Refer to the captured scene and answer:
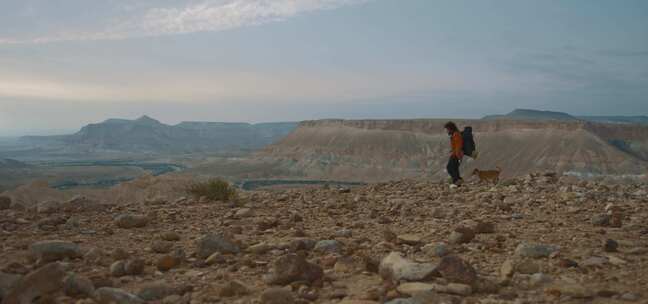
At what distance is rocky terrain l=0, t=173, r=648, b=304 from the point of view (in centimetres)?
371

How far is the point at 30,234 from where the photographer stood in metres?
6.34

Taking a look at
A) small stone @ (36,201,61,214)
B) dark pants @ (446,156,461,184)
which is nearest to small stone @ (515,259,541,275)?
small stone @ (36,201,61,214)

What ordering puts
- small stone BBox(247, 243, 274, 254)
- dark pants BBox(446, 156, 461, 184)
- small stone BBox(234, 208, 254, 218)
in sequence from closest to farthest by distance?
small stone BBox(247, 243, 274, 254), small stone BBox(234, 208, 254, 218), dark pants BBox(446, 156, 461, 184)

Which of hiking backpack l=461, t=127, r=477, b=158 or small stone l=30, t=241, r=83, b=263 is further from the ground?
hiking backpack l=461, t=127, r=477, b=158

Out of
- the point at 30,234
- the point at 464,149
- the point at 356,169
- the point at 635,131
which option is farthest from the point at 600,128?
the point at 30,234

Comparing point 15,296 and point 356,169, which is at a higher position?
point 15,296

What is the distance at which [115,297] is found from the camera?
11.7ft

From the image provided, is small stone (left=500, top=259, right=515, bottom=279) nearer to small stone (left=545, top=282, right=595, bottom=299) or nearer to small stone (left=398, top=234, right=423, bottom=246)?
small stone (left=545, top=282, right=595, bottom=299)

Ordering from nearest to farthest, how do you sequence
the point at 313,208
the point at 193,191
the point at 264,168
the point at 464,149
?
the point at 313,208, the point at 193,191, the point at 464,149, the point at 264,168

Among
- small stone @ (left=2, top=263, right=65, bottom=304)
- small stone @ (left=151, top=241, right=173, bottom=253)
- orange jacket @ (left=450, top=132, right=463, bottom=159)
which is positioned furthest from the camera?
orange jacket @ (left=450, top=132, right=463, bottom=159)

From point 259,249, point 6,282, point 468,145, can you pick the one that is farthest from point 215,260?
point 468,145

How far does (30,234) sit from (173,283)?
125 inches

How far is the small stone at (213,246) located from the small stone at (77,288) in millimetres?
1275

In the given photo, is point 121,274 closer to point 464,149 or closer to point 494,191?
point 494,191
